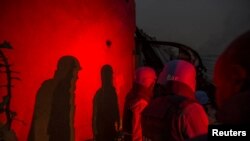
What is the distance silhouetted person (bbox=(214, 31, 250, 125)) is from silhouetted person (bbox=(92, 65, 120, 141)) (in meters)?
3.86

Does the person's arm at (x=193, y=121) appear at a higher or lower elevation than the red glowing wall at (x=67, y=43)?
lower

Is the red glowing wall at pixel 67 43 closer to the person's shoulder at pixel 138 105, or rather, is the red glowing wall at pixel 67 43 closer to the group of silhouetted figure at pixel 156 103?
the group of silhouetted figure at pixel 156 103

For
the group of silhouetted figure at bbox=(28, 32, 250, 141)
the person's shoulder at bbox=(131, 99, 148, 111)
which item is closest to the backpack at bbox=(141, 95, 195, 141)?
the group of silhouetted figure at bbox=(28, 32, 250, 141)

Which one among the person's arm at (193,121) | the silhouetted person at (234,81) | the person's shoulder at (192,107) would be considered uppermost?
the silhouetted person at (234,81)

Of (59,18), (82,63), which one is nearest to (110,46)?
(82,63)

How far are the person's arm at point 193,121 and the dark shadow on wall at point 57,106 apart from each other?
231cm

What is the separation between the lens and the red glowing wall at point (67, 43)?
4.08 metres

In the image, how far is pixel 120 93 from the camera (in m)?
5.93

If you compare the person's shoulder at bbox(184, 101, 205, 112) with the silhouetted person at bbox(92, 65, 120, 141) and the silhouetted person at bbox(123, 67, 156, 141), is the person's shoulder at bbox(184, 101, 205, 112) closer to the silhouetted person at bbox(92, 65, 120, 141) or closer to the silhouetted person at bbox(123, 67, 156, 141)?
the silhouetted person at bbox(123, 67, 156, 141)

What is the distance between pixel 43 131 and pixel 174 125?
226cm

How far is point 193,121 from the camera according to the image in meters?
2.61

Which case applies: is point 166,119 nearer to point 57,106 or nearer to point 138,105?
point 57,106

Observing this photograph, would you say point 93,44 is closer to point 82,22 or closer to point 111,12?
point 82,22

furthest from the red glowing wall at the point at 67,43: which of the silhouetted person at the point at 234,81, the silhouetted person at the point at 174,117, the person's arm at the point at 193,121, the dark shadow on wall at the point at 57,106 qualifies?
the silhouetted person at the point at 234,81
